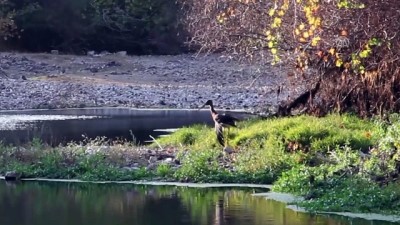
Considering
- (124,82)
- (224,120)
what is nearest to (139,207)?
(224,120)

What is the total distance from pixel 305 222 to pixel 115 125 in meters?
15.7

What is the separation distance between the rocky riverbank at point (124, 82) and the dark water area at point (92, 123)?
158cm

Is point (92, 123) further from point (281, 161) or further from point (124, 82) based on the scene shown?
point (281, 161)

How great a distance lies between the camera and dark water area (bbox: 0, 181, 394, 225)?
14016 mm

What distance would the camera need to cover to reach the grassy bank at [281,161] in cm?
1488

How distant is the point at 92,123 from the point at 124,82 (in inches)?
448

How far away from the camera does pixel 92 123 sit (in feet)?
97.2

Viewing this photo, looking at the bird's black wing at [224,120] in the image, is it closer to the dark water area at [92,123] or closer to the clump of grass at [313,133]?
the clump of grass at [313,133]

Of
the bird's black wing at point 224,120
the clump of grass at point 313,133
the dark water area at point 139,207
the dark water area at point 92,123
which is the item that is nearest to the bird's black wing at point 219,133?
the bird's black wing at point 224,120

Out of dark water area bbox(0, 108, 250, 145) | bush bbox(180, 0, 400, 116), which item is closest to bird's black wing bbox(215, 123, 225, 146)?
bush bbox(180, 0, 400, 116)

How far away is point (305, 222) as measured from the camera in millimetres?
13727

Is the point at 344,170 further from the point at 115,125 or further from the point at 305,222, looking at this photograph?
the point at 115,125

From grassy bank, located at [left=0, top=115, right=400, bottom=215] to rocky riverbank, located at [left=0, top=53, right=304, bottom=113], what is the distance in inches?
467

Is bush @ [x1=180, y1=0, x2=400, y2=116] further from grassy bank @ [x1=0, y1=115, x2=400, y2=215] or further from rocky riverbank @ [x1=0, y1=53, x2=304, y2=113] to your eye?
rocky riverbank @ [x1=0, y1=53, x2=304, y2=113]
